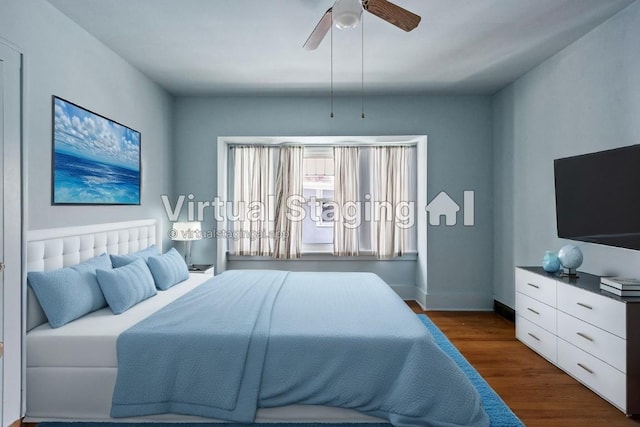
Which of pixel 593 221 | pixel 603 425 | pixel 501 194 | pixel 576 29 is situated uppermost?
pixel 576 29

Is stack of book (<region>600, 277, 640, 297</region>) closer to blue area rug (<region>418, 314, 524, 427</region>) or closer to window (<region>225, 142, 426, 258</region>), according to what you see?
blue area rug (<region>418, 314, 524, 427</region>)

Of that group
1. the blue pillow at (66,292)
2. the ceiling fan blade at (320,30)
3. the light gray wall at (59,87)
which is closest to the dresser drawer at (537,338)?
the ceiling fan blade at (320,30)

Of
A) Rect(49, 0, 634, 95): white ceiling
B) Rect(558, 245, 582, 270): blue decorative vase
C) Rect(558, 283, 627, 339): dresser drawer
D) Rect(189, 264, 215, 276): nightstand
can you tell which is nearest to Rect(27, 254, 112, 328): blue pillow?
Rect(189, 264, 215, 276): nightstand

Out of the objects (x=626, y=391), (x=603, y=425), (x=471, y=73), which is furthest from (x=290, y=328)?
(x=471, y=73)

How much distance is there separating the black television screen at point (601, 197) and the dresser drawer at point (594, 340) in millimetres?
598

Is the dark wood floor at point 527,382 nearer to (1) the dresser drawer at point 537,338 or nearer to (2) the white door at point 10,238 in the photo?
(1) the dresser drawer at point 537,338

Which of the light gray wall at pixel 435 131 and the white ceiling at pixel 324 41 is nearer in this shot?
the white ceiling at pixel 324 41

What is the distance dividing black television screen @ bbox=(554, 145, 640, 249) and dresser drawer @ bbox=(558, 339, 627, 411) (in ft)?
2.65

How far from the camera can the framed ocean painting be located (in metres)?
2.65

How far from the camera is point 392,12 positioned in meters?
2.18

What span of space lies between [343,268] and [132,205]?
2.71m

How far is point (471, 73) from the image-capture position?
394 cm

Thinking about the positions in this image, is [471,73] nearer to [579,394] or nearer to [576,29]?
[576,29]

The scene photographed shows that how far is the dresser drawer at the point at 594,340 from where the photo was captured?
2.32 m
